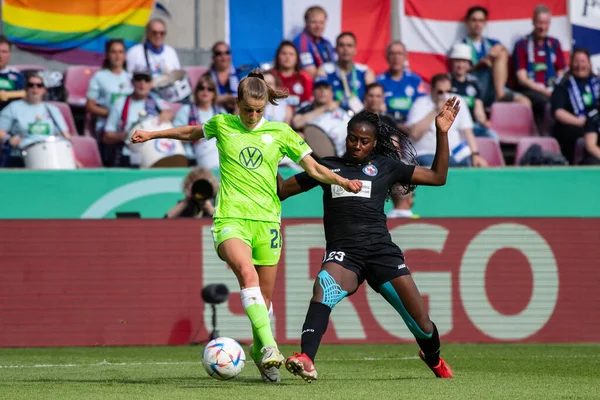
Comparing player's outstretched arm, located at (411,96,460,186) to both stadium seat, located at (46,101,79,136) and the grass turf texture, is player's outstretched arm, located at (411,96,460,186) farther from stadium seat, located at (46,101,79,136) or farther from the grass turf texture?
stadium seat, located at (46,101,79,136)

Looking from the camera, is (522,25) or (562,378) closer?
(562,378)

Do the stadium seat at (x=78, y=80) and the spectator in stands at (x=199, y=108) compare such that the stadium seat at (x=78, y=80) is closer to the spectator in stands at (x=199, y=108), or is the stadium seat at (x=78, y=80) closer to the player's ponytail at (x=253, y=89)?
the spectator in stands at (x=199, y=108)

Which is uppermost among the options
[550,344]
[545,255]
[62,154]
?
[62,154]

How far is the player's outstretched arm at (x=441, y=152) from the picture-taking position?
8234mm

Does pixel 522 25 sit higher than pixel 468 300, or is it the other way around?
pixel 522 25

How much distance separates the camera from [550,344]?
12781 millimetres

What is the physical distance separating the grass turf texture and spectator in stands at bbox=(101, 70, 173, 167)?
124 inches

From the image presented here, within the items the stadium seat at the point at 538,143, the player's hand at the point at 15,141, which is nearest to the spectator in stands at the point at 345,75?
the stadium seat at the point at 538,143

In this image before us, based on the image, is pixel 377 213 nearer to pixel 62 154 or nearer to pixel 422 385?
pixel 422 385

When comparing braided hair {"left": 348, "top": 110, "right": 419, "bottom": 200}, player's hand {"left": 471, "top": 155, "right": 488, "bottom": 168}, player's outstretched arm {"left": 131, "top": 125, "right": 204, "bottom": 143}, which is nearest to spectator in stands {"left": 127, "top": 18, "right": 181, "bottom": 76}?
player's hand {"left": 471, "top": 155, "right": 488, "bottom": 168}

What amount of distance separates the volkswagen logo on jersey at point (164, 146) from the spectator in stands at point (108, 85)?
1078 millimetres

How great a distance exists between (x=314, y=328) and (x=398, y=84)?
8.26 m

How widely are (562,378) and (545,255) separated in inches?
182

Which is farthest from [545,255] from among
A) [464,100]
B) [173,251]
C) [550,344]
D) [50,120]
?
[50,120]
